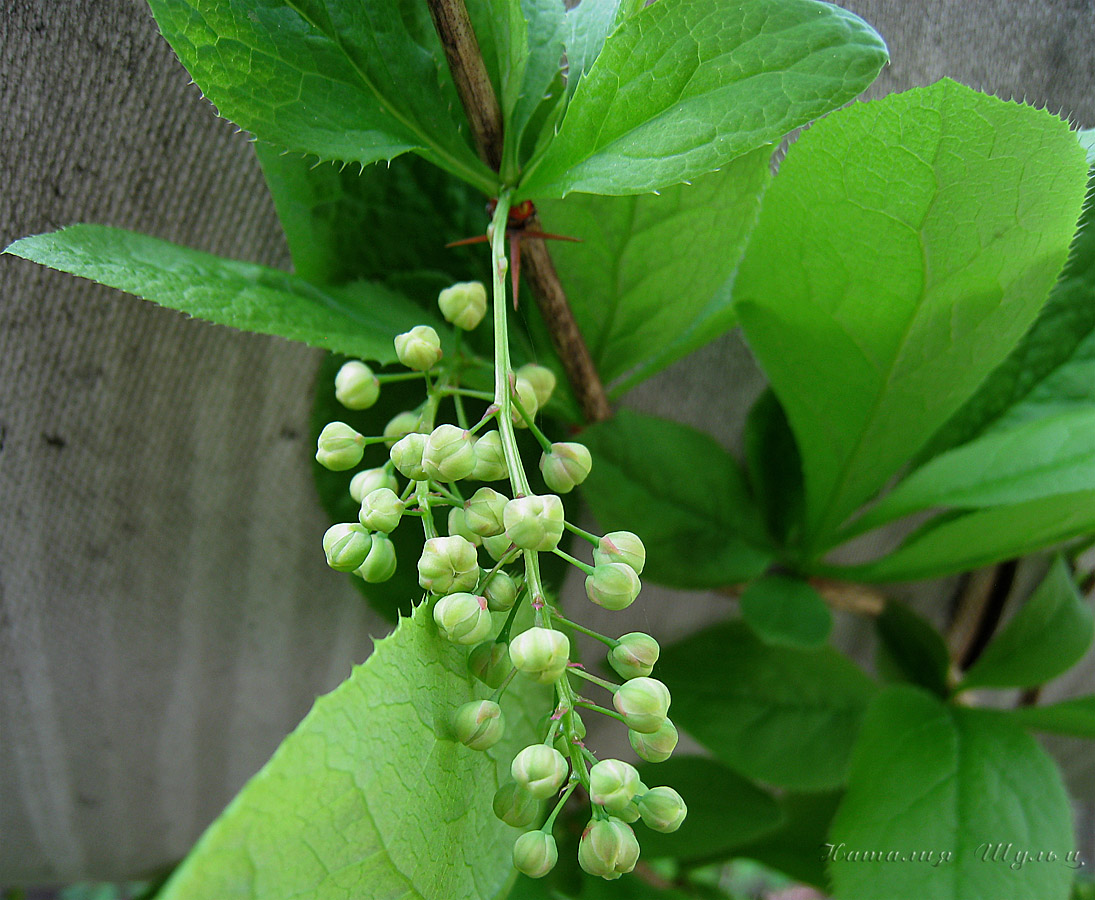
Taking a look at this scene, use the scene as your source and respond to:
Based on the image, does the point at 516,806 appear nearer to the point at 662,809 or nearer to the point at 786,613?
the point at 662,809

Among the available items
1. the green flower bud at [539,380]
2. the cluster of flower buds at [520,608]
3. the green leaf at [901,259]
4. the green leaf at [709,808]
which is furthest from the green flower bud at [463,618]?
the green leaf at [709,808]

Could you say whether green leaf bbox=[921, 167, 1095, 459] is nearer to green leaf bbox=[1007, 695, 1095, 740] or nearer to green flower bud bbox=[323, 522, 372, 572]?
green leaf bbox=[1007, 695, 1095, 740]

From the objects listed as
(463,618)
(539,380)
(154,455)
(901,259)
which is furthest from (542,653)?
(154,455)

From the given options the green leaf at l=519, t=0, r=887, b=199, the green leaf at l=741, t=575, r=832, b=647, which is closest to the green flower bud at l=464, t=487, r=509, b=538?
the green leaf at l=519, t=0, r=887, b=199

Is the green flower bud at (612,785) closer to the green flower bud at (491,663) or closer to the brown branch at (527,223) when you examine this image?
the green flower bud at (491,663)

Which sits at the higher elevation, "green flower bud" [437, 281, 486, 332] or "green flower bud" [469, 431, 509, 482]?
"green flower bud" [437, 281, 486, 332]

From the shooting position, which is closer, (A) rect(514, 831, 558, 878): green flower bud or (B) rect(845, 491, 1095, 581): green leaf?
(A) rect(514, 831, 558, 878): green flower bud

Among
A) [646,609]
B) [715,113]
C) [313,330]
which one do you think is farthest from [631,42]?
[646,609]
